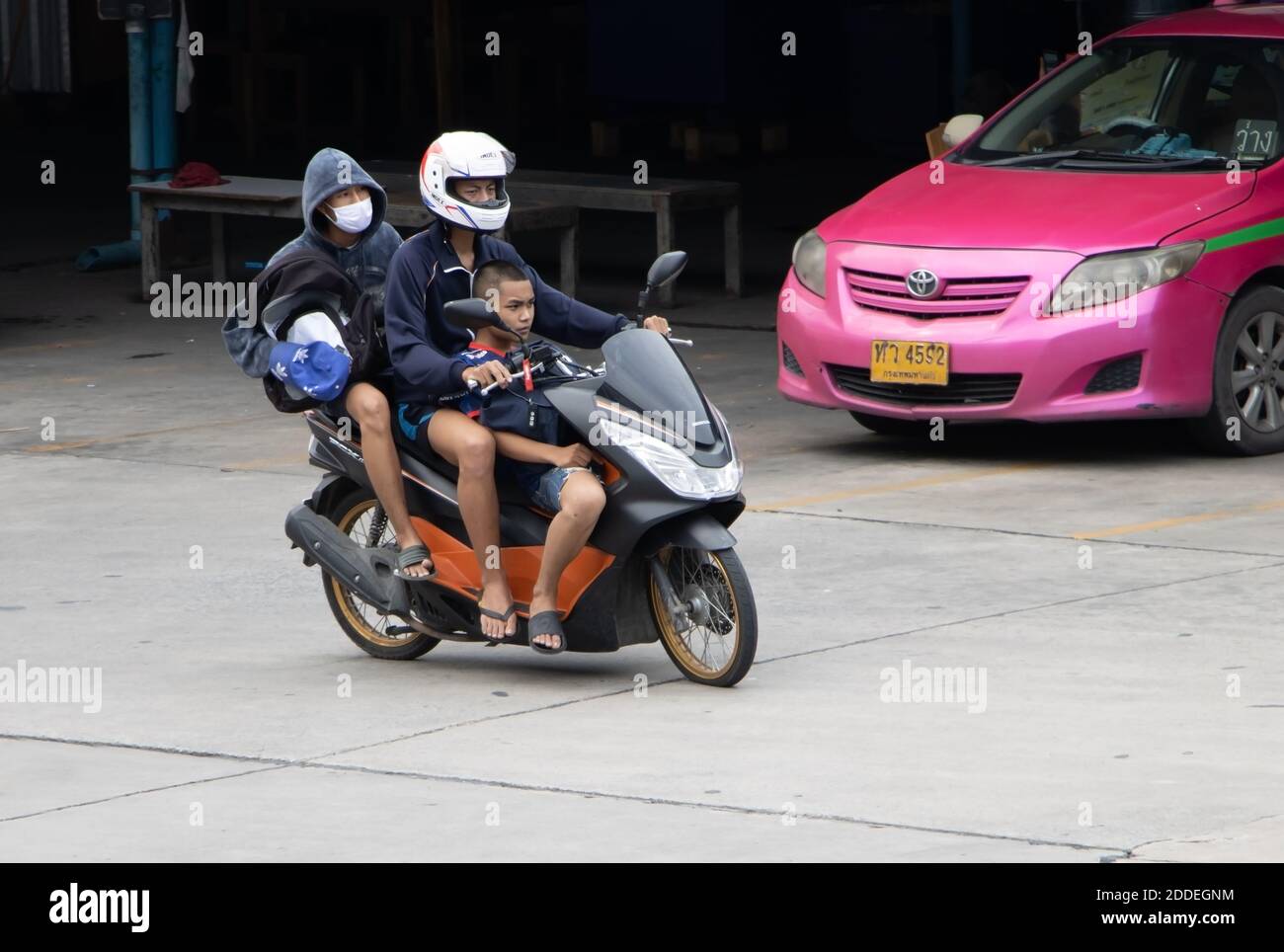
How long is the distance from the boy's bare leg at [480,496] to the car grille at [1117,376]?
12.9ft

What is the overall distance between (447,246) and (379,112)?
20163 millimetres

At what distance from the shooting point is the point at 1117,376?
36.4 feet

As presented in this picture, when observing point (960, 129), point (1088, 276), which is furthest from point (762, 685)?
point (960, 129)

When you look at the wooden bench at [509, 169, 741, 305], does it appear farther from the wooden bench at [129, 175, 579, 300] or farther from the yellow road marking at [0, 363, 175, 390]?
the yellow road marking at [0, 363, 175, 390]

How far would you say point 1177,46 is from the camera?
12.6 meters

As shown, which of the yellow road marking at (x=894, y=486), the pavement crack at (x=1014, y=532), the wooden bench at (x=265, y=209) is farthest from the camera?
the wooden bench at (x=265, y=209)

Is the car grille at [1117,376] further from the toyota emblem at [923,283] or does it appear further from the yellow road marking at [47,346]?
the yellow road marking at [47,346]

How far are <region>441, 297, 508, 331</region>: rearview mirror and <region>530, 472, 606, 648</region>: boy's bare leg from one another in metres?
0.54

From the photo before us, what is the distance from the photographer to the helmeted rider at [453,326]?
774 cm

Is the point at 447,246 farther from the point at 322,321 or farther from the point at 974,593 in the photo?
the point at 974,593

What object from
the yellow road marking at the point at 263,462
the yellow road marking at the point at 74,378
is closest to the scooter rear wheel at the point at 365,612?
the yellow road marking at the point at 263,462

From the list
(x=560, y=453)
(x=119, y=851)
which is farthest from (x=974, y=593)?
Answer: (x=119, y=851)

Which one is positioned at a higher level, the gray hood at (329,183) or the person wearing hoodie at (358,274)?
the gray hood at (329,183)

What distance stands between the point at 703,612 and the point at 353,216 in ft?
5.44
